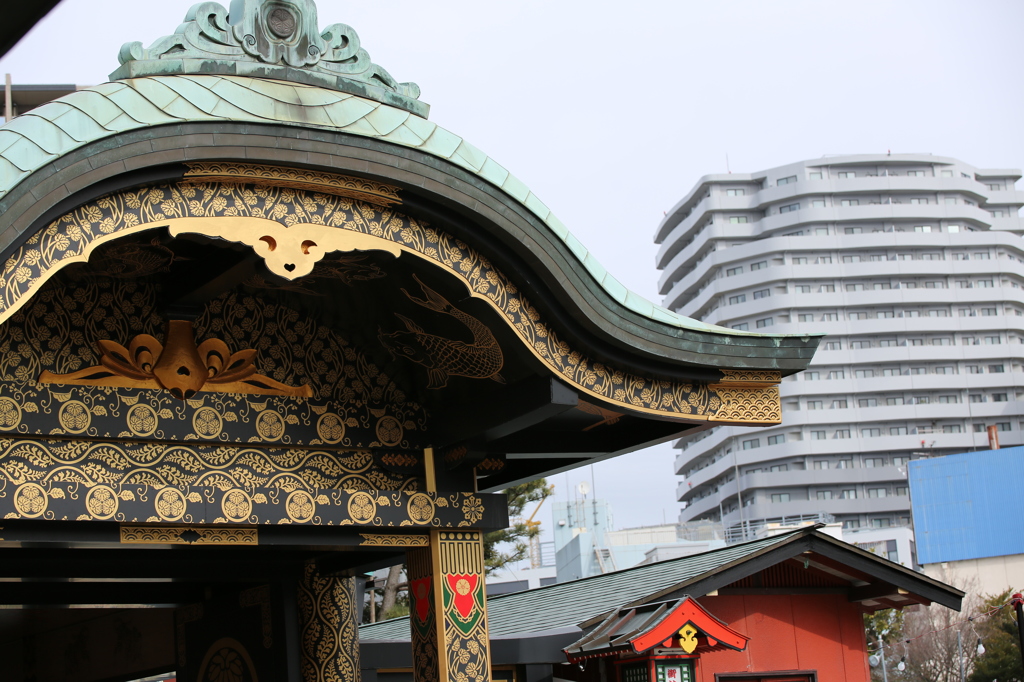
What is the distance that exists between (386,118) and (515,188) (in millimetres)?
870

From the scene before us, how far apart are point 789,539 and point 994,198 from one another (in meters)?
94.3

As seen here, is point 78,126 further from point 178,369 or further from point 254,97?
point 178,369

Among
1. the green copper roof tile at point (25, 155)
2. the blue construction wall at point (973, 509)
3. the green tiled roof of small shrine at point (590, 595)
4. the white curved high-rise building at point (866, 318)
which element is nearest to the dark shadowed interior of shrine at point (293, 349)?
the green copper roof tile at point (25, 155)

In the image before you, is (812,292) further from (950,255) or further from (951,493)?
(951,493)

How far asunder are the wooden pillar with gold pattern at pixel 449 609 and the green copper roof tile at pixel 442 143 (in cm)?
266

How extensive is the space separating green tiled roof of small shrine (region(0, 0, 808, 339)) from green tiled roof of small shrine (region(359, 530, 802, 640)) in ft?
11.1

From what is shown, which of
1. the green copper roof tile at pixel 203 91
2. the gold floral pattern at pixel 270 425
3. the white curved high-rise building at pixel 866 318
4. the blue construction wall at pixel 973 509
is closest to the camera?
the green copper roof tile at pixel 203 91

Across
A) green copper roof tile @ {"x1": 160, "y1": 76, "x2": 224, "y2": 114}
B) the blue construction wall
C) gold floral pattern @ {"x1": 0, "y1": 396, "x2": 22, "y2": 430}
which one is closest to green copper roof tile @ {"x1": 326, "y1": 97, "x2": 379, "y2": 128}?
green copper roof tile @ {"x1": 160, "y1": 76, "x2": 224, "y2": 114}

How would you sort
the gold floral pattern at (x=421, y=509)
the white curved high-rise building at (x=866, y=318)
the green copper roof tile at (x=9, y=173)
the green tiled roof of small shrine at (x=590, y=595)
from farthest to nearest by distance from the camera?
the white curved high-rise building at (x=866, y=318) < the green tiled roof of small shrine at (x=590, y=595) < the gold floral pattern at (x=421, y=509) < the green copper roof tile at (x=9, y=173)

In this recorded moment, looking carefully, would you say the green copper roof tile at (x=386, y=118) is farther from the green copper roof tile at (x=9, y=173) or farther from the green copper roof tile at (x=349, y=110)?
the green copper roof tile at (x=9, y=173)

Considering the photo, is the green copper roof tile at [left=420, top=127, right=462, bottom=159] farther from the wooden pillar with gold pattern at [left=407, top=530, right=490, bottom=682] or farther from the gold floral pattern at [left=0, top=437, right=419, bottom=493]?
the wooden pillar with gold pattern at [left=407, top=530, right=490, bottom=682]

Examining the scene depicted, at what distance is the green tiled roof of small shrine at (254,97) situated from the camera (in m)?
5.79

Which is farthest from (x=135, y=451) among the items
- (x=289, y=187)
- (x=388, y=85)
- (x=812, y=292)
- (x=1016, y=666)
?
(x=812, y=292)

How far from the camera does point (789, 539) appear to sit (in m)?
9.62
